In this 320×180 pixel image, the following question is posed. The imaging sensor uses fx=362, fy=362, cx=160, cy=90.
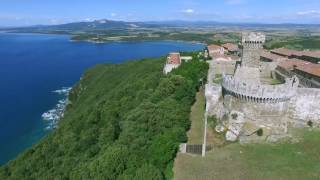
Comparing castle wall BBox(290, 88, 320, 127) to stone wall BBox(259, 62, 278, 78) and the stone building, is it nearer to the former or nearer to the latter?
the stone building

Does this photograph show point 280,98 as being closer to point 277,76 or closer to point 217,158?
point 217,158

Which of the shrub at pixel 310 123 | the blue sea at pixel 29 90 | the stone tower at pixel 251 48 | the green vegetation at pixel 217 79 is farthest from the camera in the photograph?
the blue sea at pixel 29 90

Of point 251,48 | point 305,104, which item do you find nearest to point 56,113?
point 251,48

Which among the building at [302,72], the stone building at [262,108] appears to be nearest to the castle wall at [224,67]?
the building at [302,72]

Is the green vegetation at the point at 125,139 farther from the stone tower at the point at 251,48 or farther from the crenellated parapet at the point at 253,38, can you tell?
the crenellated parapet at the point at 253,38

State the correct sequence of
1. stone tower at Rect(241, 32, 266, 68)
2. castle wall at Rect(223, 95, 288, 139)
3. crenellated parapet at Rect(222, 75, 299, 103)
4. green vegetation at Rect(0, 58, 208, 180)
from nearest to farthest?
green vegetation at Rect(0, 58, 208, 180), crenellated parapet at Rect(222, 75, 299, 103), castle wall at Rect(223, 95, 288, 139), stone tower at Rect(241, 32, 266, 68)

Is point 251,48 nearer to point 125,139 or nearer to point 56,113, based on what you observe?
point 125,139

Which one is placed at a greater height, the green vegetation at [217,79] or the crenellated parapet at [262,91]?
the crenellated parapet at [262,91]

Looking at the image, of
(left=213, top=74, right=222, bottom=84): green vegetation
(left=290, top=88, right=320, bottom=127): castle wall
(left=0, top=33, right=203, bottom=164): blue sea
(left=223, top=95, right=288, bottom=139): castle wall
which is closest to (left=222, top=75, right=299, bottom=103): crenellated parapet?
(left=223, top=95, right=288, bottom=139): castle wall
